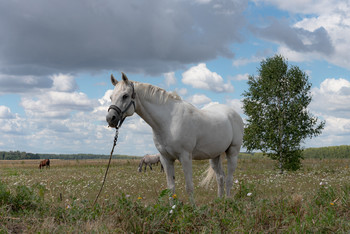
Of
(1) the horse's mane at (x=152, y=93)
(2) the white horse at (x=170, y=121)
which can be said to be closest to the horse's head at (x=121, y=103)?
(2) the white horse at (x=170, y=121)

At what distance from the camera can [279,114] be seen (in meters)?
25.8

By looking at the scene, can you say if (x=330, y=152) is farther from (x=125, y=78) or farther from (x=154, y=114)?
(x=125, y=78)

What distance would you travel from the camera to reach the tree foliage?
83.8 feet

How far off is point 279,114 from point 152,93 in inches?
823

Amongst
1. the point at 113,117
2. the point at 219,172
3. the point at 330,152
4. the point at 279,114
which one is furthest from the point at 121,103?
the point at 330,152

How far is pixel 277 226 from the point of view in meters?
4.89

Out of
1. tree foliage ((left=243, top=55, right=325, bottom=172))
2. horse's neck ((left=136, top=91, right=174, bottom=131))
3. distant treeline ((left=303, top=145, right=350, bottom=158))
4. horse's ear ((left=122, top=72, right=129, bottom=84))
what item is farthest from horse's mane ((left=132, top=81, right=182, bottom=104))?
distant treeline ((left=303, top=145, right=350, bottom=158))

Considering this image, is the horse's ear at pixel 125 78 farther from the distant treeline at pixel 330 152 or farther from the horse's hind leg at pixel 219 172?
the distant treeline at pixel 330 152

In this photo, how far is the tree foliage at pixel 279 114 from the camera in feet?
83.8

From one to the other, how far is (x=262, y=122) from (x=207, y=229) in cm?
2260

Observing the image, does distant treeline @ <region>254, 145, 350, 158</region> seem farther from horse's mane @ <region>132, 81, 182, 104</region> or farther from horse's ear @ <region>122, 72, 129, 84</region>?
horse's ear @ <region>122, 72, 129, 84</region>

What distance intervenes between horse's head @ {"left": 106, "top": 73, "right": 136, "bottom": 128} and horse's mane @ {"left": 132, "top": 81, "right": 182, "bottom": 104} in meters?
0.20

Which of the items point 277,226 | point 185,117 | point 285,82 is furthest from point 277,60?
point 277,226

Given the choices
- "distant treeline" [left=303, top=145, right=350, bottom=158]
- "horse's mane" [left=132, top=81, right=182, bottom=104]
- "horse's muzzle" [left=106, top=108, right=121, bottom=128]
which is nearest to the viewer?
"horse's muzzle" [left=106, top=108, right=121, bottom=128]
